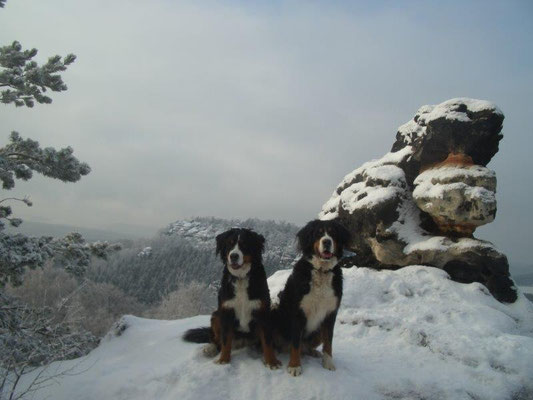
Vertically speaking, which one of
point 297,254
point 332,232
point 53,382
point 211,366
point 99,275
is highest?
point 332,232

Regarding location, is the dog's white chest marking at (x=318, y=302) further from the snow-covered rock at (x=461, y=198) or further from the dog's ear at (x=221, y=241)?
the snow-covered rock at (x=461, y=198)

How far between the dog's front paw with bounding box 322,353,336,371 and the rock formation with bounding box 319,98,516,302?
8186mm

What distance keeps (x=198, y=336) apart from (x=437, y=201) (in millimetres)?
9451

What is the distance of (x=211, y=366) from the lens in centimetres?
482

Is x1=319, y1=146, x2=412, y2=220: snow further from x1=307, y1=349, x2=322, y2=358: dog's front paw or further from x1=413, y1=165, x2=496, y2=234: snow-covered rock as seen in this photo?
x1=307, y1=349, x2=322, y2=358: dog's front paw

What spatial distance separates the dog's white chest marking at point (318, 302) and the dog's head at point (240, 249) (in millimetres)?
904

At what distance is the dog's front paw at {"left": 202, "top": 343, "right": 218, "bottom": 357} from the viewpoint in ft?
17.6

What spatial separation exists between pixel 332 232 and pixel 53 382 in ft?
15.1

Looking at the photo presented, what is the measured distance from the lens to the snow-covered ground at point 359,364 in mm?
4457

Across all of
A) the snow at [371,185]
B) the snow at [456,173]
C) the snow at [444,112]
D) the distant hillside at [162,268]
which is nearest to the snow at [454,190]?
the snow at [456,173]

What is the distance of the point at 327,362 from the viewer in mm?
4938

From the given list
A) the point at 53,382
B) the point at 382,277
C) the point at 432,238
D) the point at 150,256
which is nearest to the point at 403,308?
the point at 382,277

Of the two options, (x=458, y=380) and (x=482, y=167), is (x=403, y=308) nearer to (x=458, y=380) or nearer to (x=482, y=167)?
(x=458, y=380)

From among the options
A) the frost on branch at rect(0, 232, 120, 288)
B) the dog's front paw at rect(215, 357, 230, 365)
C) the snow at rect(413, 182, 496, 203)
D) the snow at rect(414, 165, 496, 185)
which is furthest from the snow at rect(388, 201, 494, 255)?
the frost on branch at rect(0, 232, 120, 288)
